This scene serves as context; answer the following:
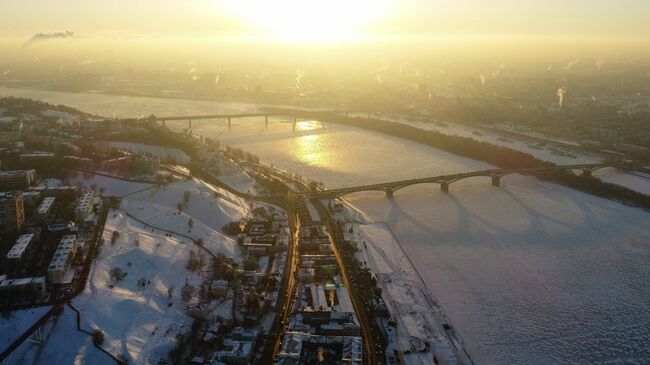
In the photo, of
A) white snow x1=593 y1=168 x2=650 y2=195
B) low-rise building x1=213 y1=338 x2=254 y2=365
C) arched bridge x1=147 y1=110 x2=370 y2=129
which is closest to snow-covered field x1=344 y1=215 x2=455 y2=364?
A: low-rise building x1=213 y1=338 x2=254 y2=365

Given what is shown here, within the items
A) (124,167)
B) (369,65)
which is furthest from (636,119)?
(369,65)

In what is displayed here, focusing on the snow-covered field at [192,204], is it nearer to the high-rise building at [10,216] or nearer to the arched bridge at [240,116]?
the high-rise building at [10,216]

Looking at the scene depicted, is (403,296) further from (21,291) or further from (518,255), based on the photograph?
(21,291)

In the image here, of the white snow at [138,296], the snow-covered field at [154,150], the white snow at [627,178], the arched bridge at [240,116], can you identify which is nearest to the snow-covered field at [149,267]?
the white snow at [138,296]

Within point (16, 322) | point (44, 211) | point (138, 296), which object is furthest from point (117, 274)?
point (44, 211)

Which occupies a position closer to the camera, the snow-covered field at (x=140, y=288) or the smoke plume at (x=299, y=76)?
the snow-covered field at (x=140, y=288)
